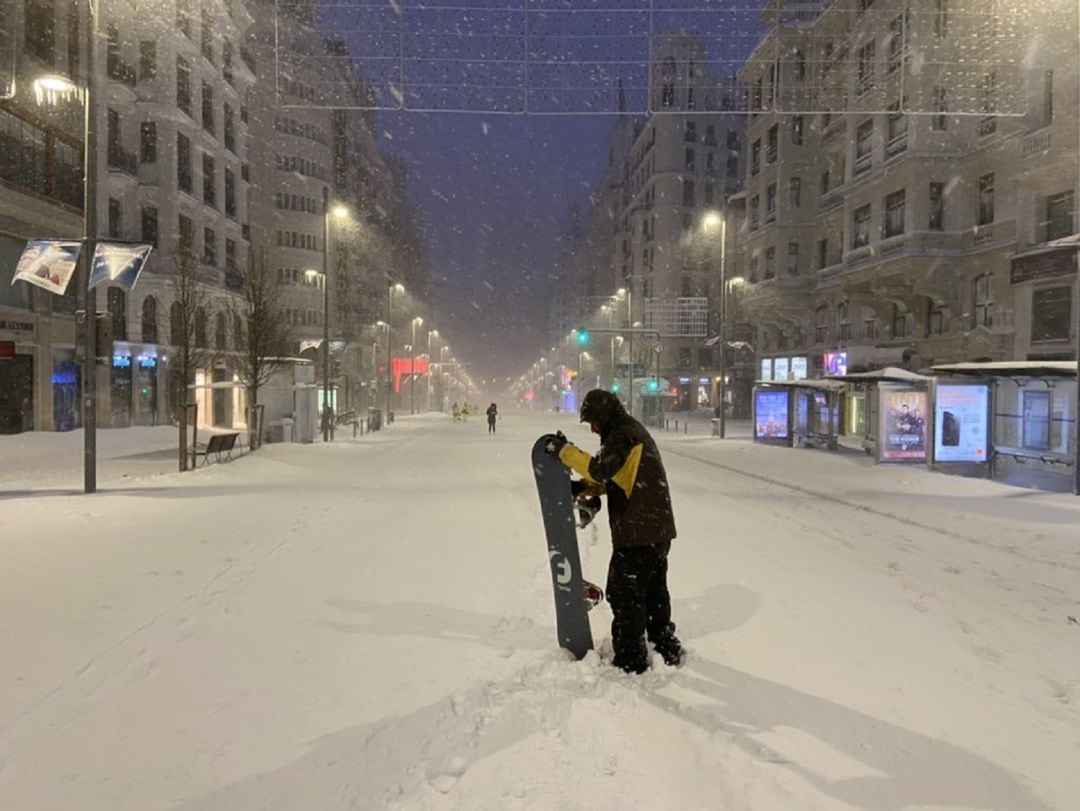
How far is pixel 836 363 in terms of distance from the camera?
34.9 metres

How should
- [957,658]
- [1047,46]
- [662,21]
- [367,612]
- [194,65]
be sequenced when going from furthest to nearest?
[194,65] < [1047,46] < [662,21] < [367,612] < [957,658]

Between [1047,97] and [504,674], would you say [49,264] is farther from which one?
[1047,97]

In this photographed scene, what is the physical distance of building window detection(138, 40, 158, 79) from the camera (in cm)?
3316

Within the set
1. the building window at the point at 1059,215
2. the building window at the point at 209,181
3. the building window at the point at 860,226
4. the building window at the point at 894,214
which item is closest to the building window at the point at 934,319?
the building window at the point at 894,214

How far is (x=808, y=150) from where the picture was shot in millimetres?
38000

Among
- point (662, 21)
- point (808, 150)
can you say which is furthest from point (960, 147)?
point (662, 21)

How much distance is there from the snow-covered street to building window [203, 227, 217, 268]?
1224 inches

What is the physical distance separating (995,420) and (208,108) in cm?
3863

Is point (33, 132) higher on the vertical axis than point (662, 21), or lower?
higher

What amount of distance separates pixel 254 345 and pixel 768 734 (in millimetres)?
21496

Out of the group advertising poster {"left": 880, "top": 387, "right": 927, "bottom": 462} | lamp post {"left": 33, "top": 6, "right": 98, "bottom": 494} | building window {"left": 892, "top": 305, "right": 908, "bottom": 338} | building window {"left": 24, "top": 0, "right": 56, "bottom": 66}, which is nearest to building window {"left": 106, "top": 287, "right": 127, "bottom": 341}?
building window {"left": 24, "top": 0, "right": 56, "bottom": 66}

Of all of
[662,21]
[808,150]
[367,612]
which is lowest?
[367,612]

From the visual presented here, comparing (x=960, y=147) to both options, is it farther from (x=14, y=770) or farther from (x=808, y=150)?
(x=14, y=770)

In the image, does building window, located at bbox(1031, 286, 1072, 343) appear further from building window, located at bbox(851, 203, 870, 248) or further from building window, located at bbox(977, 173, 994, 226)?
building window, located at bbox(851, 203, 870, 248)
